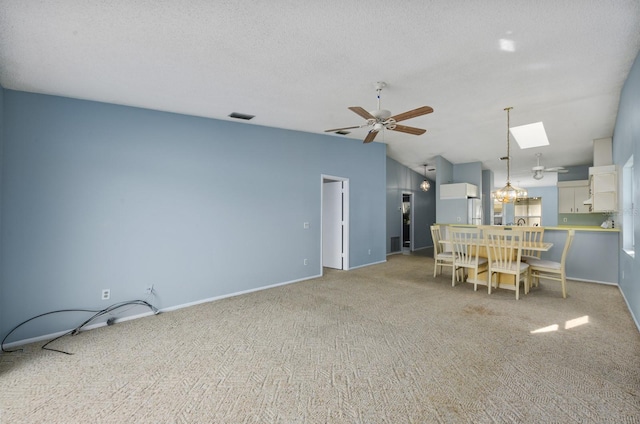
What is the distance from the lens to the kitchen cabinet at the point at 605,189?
14.9 feet

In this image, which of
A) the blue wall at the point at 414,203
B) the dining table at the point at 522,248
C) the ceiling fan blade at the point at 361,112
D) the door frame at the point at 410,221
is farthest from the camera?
the door frame at the point at 410,221

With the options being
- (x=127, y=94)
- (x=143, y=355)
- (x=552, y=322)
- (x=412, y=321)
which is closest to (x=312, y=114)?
(x=127, y=94)

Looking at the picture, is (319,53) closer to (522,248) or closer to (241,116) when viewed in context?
(241,116)

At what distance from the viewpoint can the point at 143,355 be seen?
8.77 feet

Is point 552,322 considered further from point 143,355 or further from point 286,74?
point 143,355

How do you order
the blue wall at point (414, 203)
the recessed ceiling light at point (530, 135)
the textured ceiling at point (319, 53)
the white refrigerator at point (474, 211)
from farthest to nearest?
1. the blue wall at point (414, 203)
2. the white refrigerator at point (474, 211)
3. the recessed ceiling light at point (530, 135)
4. the textured ceiling at point (319, 53)

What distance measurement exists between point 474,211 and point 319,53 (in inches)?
279

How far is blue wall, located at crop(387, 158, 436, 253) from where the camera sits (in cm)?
889

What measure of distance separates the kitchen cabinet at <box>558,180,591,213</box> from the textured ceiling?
3697 millimetres

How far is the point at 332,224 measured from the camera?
643 centimetres

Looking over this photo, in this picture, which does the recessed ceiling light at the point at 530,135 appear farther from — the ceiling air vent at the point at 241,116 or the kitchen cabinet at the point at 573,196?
the ceiling air vent at the point at 241,116

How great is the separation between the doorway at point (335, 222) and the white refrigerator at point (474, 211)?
12.3 feet

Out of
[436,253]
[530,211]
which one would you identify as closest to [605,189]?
[436,253]

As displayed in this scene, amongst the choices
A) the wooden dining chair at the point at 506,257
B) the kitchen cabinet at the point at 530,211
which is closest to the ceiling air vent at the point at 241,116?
the wooden dining chair at the point at 506,257
